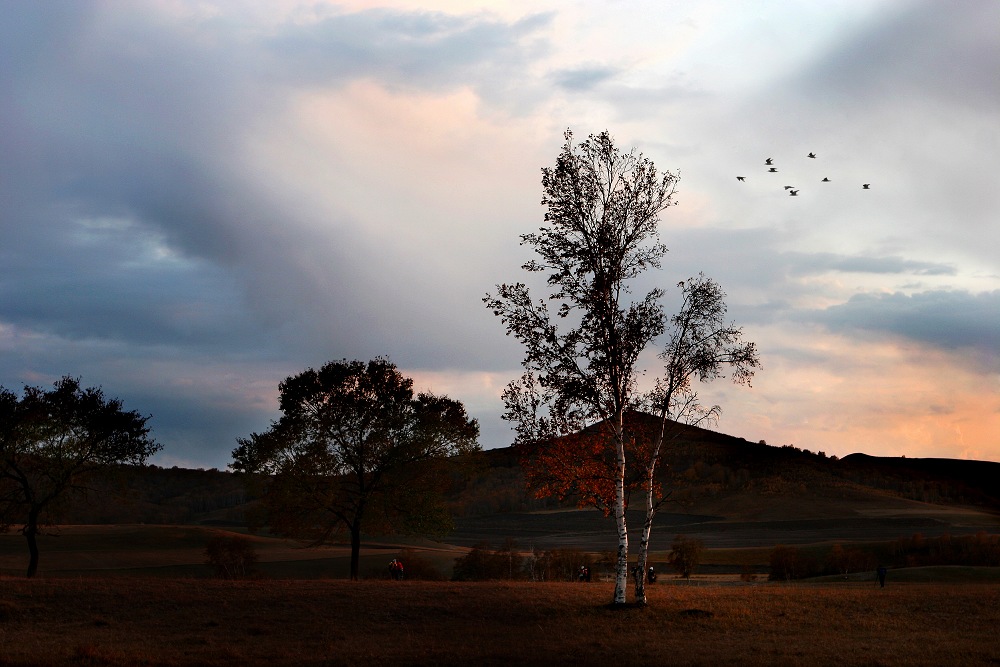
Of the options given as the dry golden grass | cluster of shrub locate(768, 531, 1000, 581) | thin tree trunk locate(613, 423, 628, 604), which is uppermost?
thin tree trunk locate(613, 423, 628, 604)

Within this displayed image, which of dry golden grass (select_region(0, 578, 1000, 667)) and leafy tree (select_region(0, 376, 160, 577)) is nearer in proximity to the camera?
dry golden grass (select_region(0, 578, 1000, 667))

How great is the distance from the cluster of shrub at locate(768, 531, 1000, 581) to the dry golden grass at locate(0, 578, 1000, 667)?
2042 inches

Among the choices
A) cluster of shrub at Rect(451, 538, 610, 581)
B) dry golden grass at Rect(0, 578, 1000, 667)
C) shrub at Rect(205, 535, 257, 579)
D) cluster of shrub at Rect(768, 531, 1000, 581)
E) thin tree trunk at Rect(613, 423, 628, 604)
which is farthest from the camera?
cluster of shrub at Rect(768, 531, 1000, 581)

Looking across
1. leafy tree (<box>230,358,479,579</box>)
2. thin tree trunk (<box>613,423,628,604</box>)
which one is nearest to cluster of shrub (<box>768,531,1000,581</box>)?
leafy tree (<box>230,358,479,579</box>)

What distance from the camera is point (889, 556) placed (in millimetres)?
117625

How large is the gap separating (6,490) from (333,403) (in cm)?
2228

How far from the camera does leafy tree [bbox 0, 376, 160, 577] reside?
5681cm

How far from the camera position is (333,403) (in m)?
58.0

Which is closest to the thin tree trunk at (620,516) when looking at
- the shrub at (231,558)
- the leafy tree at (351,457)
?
the leafy tree at (351,457)

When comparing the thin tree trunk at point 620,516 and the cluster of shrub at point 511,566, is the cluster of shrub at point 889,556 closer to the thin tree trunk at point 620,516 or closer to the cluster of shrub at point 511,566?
the cluster of shrub at point 511,566

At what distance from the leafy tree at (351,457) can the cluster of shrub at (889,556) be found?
158 ft

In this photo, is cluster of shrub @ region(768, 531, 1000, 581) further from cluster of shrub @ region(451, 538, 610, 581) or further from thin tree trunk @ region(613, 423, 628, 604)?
thin tree trunk @ region(613, 423, 628, 604)

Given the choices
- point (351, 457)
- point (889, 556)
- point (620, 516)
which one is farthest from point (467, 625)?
point (889, 556)

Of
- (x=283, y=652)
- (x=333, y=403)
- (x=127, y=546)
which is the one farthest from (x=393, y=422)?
(x=127, y=546)
